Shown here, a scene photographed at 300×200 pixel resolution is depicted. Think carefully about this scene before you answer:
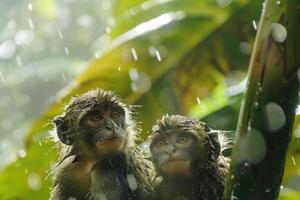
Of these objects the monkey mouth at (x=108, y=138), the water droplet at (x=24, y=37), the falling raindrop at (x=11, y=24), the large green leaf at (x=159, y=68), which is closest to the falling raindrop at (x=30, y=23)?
the water droplet at (x=24, y=37)

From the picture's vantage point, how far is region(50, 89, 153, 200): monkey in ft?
8.67

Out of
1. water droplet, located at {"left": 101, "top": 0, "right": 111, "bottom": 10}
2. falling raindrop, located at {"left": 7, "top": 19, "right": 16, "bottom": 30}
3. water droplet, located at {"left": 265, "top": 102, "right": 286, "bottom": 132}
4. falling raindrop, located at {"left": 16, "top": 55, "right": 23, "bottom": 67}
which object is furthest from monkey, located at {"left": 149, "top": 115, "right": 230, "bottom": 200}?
falling raindrop, located at {"left": 16, "top": 55, "right": 23, "bottom": 67}

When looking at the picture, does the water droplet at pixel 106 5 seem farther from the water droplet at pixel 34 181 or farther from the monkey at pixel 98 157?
the monkey at pixel 98 157

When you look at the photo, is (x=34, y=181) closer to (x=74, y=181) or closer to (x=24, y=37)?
(x=74, y=181)

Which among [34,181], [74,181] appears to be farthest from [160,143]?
[34,181]

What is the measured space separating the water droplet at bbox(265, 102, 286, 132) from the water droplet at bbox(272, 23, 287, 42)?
140 millimetres

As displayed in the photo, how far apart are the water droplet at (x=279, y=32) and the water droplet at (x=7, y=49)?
1433 cm

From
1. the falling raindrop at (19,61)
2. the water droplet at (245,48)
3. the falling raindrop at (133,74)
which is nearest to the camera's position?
the falling raindrop at (133,74)

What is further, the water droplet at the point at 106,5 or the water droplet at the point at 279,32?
the water droplet at the point at 106,5

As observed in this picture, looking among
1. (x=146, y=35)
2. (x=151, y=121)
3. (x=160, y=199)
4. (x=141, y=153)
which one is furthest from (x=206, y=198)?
(x=146, y=35)

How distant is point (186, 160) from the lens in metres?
2.65

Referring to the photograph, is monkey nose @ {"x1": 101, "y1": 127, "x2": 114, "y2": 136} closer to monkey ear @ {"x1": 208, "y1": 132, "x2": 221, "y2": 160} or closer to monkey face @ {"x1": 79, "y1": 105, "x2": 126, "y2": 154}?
monkey face @ {"x1": 79, "y1": 105, "x2": 126, "y2": 154}

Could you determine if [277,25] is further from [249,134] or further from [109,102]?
[109,102]

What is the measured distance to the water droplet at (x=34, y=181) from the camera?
3.21m
